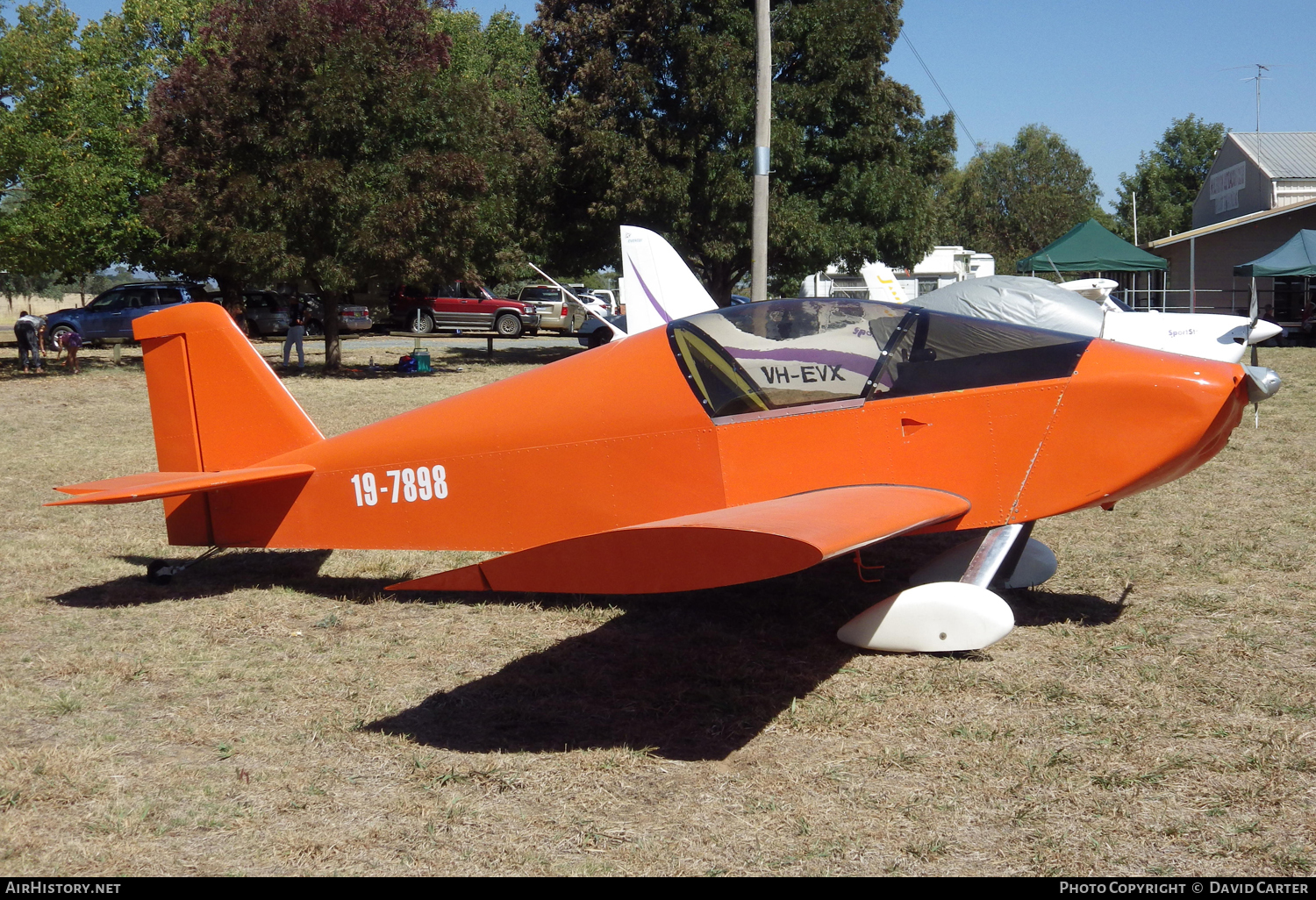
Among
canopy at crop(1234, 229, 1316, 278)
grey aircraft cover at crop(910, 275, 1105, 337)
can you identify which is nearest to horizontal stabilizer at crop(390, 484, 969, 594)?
grey aircraft cover at crop(910, 275, 1105, 337)

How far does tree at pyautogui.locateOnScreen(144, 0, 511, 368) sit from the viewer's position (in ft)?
65.8

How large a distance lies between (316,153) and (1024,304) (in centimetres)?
1555

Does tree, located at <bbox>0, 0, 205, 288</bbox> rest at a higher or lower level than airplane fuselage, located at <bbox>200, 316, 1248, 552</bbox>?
higher

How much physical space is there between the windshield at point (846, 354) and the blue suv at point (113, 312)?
87.8 feet

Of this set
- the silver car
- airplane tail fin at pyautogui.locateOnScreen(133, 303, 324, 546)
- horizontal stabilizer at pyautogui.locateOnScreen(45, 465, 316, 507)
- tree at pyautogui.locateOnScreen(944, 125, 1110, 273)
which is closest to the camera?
horizontal stabilizer at pyautogui.locateOnScreen(45, 465, 316, 507)

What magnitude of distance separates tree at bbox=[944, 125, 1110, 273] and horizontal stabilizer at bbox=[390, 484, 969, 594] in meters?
67.8

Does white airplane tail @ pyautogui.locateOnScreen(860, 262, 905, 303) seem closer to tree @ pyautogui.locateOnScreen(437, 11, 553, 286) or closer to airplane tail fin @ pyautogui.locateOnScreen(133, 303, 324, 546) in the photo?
tree @ pyautogui.locateOnScreen(437, 11, 553, 286)

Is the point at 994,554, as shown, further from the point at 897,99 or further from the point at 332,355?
the point at 897,99

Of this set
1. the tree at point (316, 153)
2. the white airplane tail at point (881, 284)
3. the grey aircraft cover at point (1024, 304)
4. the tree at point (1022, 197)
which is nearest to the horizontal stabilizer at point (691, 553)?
the grey aircraft cover at point (1024, 304)

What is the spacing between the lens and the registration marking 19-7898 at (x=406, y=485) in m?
5.49

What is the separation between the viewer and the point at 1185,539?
7.18m

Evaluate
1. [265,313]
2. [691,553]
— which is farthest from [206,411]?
[265,313]

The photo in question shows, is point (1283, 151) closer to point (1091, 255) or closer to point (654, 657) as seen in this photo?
point (1091, 255)

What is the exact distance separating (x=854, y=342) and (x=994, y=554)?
4.31 ft
